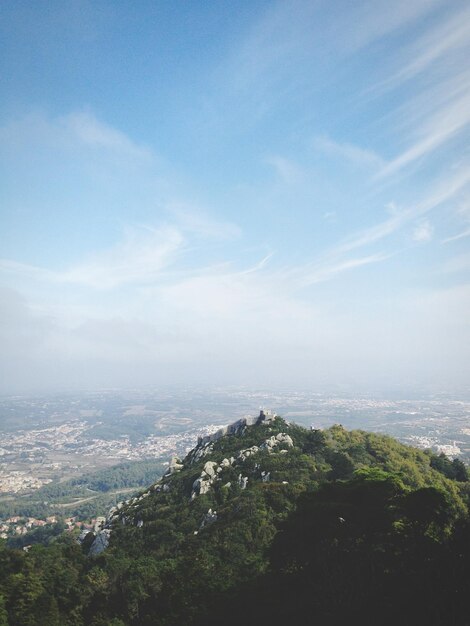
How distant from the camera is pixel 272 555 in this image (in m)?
20.8

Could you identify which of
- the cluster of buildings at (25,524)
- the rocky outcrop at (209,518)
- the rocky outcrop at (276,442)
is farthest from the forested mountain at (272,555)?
the cluster of buildings at (25,524)

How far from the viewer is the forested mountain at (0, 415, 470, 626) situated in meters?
15.6

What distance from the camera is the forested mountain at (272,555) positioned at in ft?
51.3

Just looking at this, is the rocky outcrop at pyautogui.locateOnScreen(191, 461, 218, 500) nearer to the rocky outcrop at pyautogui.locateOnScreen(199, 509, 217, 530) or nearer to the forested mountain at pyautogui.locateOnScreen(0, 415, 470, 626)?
the forested mountain at pyautogui.locateOnScreen(0, 415, 470, 626)

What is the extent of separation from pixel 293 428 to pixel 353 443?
9.50 metres

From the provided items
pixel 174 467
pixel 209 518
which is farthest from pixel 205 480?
pixel 174 467

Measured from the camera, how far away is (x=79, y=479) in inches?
5399

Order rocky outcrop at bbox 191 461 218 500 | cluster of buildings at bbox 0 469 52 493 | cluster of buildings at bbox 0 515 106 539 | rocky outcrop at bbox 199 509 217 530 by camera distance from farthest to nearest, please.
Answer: cluster of buildings at bbox 0 469 52 493 → cluster of buildings at bbox 0 515 106 539 → rocky outcrop at bbox 191 461 218 500 → rocky outcrop at bbox 199 509 217 530

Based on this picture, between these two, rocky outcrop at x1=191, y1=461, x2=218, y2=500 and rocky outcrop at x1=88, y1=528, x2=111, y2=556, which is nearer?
rocky outcrop at x1=88, y1=528, x2=111, y2=556

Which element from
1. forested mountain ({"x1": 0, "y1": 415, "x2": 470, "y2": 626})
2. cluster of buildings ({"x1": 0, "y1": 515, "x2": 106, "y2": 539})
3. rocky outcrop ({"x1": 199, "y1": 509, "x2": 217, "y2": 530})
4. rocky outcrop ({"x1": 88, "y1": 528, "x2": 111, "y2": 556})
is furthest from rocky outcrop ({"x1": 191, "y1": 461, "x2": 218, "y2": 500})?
cluster of buildings ({"x1": 0, "y1": 515, "x2": 106, "y2": 539})

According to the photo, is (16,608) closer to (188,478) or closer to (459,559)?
(188,478)

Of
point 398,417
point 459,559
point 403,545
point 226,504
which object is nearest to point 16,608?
point 226,504

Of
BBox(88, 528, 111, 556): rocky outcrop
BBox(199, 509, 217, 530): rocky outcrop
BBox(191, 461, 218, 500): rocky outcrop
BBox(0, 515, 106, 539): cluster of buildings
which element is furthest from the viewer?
BBox(0, 515, 106, 539): cluster of buildings

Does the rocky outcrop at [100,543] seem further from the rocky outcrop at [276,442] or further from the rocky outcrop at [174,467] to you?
the rocky outcrop at [276,442]
